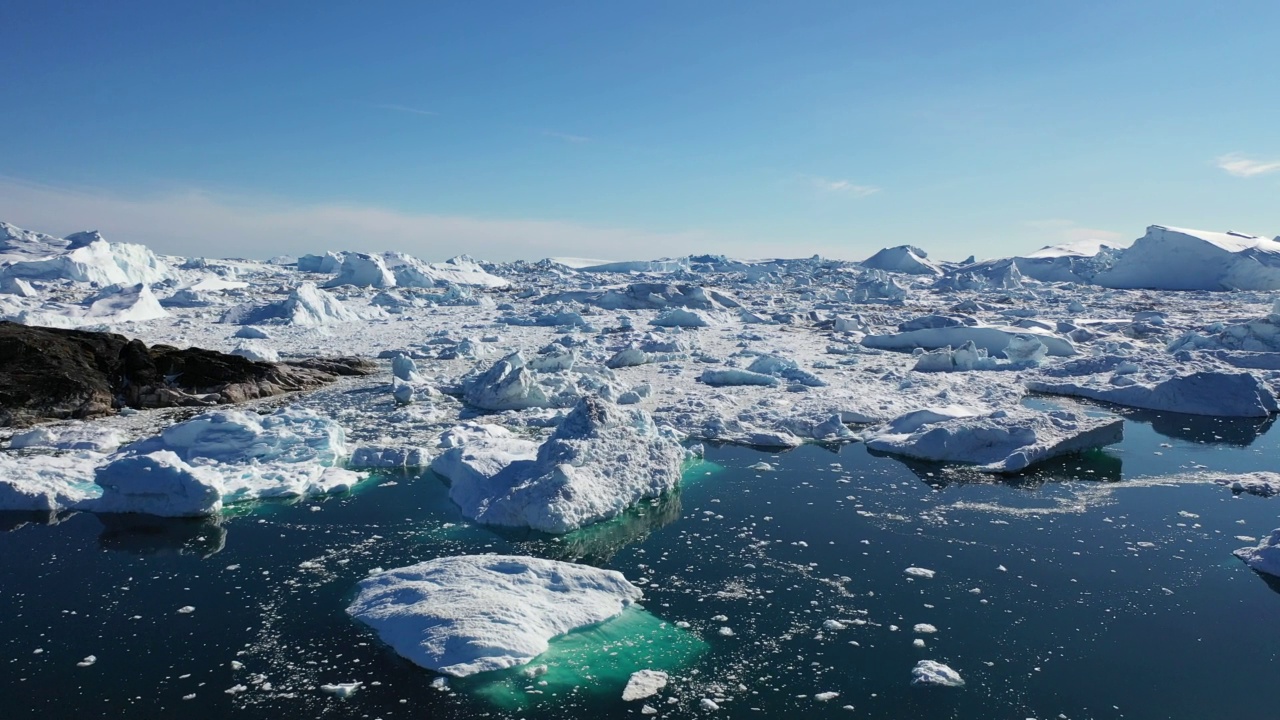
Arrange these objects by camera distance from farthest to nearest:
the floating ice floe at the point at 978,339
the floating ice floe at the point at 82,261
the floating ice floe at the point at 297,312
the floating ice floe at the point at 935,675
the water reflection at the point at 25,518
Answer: the floating ice floe at the point at 82,261 < the floating ice floe at the point at 297,312 < the floating ice floe at the point at 978,339 < the water reflection at the point at 25,518 < the floating ice floe at the point at 935,675

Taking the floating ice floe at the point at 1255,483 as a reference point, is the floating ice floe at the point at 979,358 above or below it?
above

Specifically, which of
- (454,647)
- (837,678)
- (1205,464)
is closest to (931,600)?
(837,678)

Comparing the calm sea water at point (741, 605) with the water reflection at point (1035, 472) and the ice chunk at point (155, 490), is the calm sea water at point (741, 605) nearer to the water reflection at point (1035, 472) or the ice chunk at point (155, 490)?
the water reflection at point (1035, 472)

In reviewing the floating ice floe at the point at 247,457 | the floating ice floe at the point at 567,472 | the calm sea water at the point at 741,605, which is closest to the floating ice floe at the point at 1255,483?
the calm sea water at the point at 741,605

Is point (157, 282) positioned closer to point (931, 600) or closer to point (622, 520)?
point (622, 520)

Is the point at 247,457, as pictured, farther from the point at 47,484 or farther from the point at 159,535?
the point at 159,535

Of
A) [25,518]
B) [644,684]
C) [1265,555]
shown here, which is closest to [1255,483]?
[1265,555]
